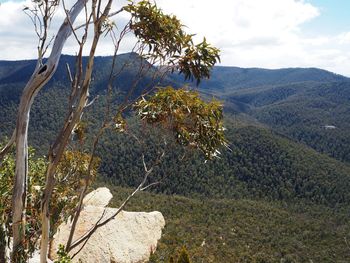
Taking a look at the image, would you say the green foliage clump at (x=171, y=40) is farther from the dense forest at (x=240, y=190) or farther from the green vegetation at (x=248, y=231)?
the green vegetation at (x=248, y=231)

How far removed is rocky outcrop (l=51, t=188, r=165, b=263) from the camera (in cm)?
1795

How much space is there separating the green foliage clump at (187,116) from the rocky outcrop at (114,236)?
29.7 feet

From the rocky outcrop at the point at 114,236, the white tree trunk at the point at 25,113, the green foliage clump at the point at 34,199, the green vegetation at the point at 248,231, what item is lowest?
the green vegetation at the point at 248,231

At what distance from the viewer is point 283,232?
215 ft

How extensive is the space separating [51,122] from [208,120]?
127 meters

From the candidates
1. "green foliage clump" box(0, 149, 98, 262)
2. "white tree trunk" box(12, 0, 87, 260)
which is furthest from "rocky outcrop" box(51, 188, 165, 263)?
"white tree trunk" box(12, 0, 87, 260)

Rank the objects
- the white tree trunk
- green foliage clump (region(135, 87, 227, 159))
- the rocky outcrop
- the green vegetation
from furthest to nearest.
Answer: the green vegetation < the rocky outcrop < green foliage clump (region(135, 87, 227, 159)) < the white tree trunk

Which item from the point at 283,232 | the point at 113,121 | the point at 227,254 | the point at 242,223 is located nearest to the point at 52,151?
the point at 113,121

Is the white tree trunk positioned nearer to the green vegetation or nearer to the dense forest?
the dense forest

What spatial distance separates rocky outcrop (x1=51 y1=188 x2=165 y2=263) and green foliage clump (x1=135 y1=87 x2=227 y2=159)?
357 inches

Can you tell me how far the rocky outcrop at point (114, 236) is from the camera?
18.0 meters

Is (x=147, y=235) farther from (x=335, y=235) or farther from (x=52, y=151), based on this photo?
(x=335, y=235)

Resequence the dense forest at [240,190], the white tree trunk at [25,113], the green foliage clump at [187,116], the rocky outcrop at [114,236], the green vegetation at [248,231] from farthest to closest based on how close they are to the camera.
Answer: the dense forest at [240,190]
the green vegetation at [248,231]
the rocky outcrop at [114,236]
the green foliage clump at [187,116]
the white tree trunk at [25,113]

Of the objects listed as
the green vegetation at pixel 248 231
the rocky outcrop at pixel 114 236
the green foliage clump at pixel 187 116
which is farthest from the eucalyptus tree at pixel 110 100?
the green vegetation at pixel 248 231
